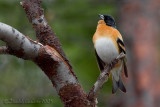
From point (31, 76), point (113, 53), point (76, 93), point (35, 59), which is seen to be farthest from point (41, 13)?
point (31, 76)

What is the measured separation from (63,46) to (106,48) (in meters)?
3.21

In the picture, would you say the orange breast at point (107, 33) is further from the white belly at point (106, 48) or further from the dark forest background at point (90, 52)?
the dark forest background at point (90, 52)

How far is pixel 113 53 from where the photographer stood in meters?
4.79

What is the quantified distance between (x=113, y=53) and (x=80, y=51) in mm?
3494

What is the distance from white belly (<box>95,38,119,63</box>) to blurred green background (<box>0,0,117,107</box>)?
5.89 ft

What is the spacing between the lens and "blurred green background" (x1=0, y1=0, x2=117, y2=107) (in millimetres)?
6973

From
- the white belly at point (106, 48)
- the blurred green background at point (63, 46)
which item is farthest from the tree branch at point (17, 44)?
the blurred green background at point (63, 46)

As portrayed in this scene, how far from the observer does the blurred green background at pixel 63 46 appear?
6973 millimetres

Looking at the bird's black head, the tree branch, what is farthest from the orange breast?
the tree branch

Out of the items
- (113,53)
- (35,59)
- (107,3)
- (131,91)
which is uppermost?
(107,3)

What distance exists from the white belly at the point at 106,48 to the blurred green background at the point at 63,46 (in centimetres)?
179

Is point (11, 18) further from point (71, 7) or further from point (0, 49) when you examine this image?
point (0, 49)

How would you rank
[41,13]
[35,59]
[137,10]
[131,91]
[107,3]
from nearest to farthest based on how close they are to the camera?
[35,59] < [41,13] < [131,91] < [137,10] < [107,3]

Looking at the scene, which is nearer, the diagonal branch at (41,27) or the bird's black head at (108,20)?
the diagonal branch at (41,27)
